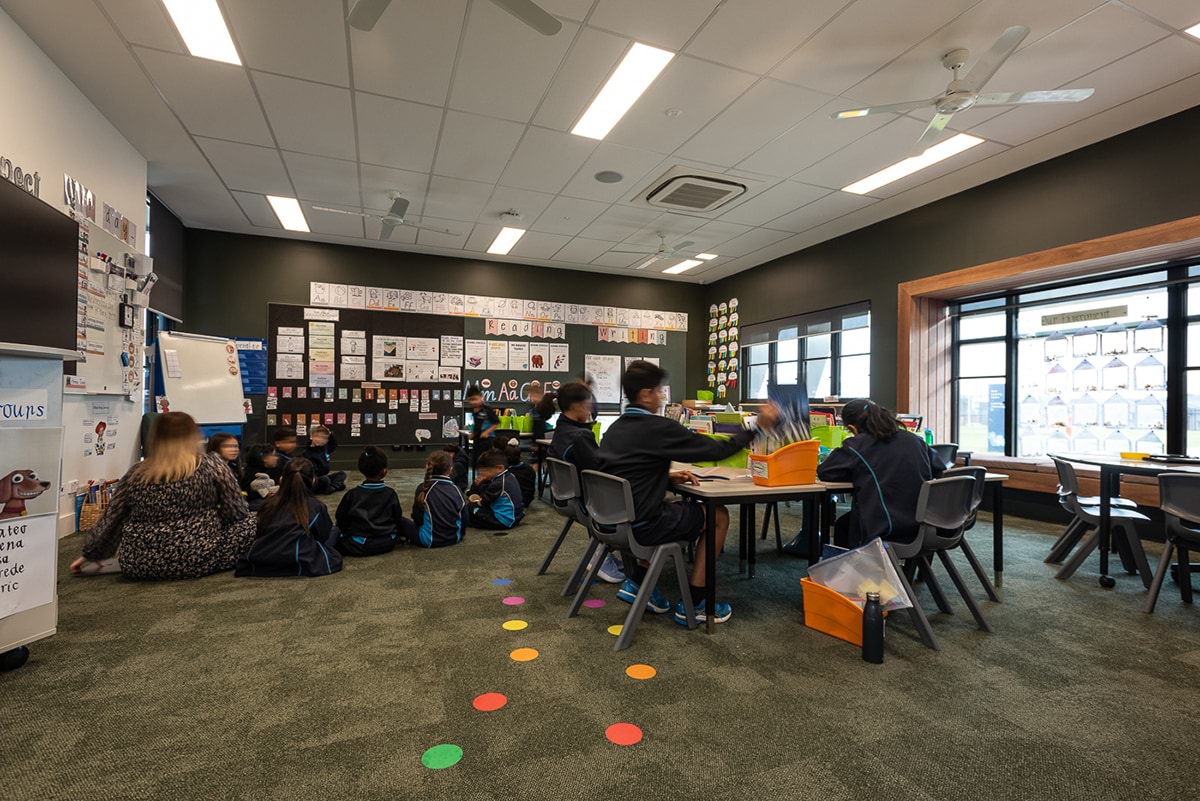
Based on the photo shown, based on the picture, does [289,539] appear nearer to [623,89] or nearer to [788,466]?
[788,466]

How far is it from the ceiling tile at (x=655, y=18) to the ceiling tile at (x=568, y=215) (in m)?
2.64

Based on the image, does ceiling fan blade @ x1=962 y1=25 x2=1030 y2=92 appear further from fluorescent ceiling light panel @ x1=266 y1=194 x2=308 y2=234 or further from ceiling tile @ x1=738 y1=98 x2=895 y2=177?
fluorescent ceiling light panel @ x1=266 y1=194 x2=308 y2=234

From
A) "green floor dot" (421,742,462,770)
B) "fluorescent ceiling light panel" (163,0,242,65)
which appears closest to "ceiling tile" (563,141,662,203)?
"fluorescent ceiling light panel" (163,0,242,65)

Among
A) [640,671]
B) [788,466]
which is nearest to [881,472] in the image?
[788,466]

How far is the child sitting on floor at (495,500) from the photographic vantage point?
4.34 metres

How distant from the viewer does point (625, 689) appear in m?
1.92

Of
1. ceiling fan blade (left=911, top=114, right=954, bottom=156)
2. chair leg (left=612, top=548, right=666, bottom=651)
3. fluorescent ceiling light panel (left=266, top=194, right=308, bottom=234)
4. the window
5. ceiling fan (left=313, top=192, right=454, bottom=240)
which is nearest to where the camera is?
chair leg (left=612, top=548, right=666, bottom=651)

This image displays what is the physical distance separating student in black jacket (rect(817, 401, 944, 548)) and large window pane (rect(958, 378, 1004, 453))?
400 centimetres

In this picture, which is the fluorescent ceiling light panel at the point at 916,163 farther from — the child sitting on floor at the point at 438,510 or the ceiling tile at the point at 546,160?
the child sitting on floor at the point at 438,510

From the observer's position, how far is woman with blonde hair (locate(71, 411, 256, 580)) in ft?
9.01

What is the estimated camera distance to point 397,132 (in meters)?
4.41

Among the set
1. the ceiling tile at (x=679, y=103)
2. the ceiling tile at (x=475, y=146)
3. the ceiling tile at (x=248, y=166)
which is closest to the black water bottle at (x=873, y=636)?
the ceiling tile at (x=679, y=103)

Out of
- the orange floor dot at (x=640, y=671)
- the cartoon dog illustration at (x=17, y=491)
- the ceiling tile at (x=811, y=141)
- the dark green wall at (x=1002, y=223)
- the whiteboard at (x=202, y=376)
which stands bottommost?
the orange floor dot at (x=640, y=671)

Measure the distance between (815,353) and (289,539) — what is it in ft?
21.4
